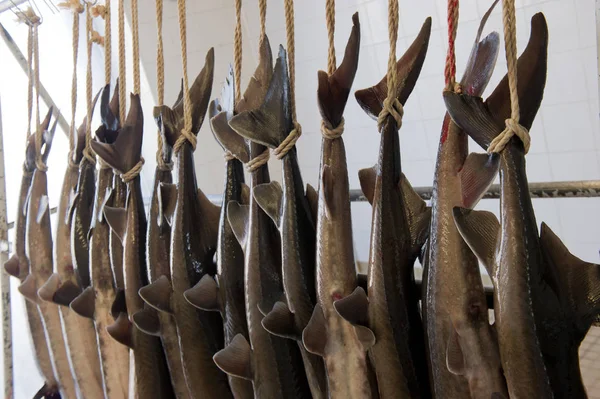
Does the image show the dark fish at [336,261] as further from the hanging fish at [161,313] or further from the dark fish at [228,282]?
the hanging fish at [161,313]

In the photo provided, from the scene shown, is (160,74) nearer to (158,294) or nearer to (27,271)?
(158,294)

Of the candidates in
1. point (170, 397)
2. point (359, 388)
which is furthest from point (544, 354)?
point (170, 397)

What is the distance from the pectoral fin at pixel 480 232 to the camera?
2.31ft

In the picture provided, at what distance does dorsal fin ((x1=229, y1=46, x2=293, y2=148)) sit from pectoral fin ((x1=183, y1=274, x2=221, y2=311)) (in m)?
0.31

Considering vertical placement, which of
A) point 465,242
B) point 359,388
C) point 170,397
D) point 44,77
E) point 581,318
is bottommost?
point 170,397

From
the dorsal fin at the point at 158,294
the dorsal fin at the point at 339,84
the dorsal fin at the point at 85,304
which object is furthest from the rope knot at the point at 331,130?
the dorsal fin at the point at 85,304

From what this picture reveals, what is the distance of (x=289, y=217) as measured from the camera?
37.1 inches

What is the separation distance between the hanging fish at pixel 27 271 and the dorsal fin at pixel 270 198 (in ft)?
3.77

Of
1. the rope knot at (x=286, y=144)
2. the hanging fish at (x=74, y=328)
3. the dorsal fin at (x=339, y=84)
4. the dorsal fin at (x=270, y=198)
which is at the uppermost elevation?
the dorsal fin at (x=339, y=84)

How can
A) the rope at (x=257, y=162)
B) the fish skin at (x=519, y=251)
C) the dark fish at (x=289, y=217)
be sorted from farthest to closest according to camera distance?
the rope at (x=257, y=162) < the dark fish at (x=289, y=217) < the fish skin at (x=519, y=251)

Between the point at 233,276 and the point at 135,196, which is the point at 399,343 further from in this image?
the point at 135,196

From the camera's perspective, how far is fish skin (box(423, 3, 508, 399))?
2.32ft

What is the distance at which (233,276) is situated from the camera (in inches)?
41.2

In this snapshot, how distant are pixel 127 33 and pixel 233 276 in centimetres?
165
